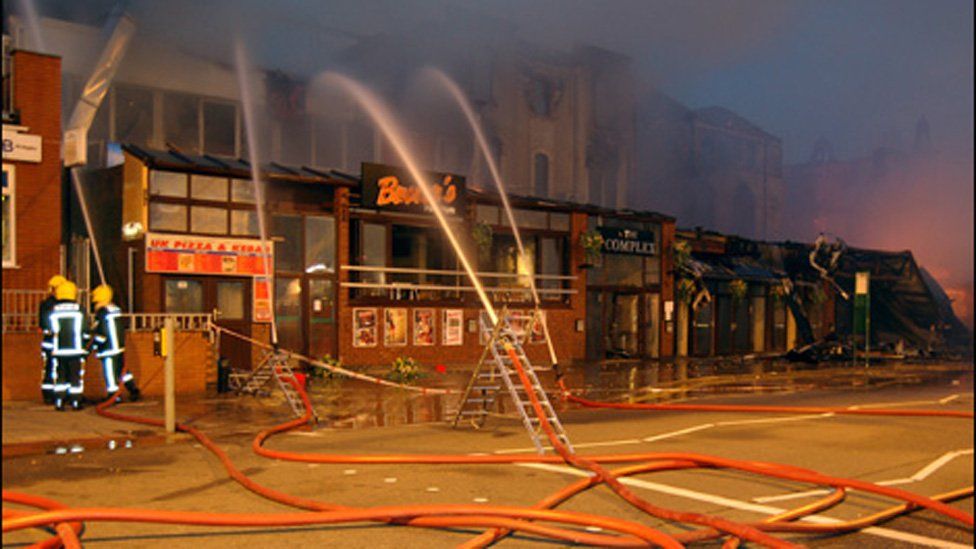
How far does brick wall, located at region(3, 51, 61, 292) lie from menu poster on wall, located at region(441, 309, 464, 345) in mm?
10891

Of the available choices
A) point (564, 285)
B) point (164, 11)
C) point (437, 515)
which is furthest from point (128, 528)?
point (564, 285)

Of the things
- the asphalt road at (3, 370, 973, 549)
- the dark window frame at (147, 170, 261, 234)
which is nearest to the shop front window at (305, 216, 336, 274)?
the dark window frame at (147, 170, 261, 234)

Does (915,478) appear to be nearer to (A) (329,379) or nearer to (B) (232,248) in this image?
(B) (232,248)

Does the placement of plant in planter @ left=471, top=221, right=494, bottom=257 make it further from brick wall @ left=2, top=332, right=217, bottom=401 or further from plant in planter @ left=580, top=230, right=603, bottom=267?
plant in planter @ left=580, top=230, right=603, bottom=267

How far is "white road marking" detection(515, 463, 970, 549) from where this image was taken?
6141 mm

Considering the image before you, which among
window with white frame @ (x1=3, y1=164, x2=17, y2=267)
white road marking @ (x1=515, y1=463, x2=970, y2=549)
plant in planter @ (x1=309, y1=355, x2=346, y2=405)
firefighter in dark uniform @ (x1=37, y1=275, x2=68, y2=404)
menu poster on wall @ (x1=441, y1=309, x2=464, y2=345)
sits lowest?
white road marking @ (x1=515, y1=463, x2=970, y2=549)

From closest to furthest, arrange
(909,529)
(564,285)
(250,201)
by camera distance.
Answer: (909,529), (250,201), (564,285)

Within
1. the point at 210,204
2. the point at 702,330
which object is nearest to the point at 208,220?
the point at 210,204

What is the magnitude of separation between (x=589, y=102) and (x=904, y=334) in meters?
15.5

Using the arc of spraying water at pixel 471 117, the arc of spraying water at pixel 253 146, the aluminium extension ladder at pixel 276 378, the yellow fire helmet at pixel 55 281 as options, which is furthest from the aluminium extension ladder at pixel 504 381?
the arc of spraying water at pixel 471 117

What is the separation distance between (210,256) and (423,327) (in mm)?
5726

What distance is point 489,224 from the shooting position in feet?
63.0

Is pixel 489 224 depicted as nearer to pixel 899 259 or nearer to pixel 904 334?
pixel 899 259

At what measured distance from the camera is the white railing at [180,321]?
8.92 metres
